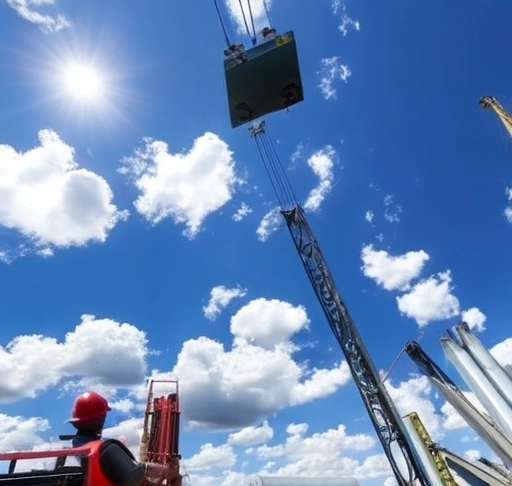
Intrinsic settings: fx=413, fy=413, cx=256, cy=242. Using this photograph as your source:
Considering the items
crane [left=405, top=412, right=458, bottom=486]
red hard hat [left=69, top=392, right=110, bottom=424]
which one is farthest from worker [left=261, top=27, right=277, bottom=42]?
crane [left=405, top=412, right=458, bottom=486]

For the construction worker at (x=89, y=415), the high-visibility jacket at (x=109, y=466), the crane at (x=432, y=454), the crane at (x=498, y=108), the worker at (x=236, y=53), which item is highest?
the crane at (x=498, y=108)

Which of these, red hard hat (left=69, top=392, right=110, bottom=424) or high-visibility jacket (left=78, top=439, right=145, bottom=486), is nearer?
high-visibility jacket (left=78, top=439, right=145, bottom=486)

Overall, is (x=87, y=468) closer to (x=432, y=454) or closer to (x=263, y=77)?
(x=263, y=77)

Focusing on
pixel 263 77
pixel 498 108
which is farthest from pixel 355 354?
pixel 498 108

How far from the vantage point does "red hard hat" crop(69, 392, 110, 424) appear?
398cm

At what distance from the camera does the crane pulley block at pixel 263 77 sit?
9719 millimetres

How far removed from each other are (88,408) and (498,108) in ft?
117

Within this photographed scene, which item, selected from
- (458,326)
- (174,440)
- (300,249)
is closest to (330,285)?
(300,249)

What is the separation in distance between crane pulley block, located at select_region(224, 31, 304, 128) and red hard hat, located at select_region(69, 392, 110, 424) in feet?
26.4

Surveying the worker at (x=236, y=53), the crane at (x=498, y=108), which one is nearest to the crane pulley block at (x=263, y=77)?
the worker at (x=236, y=53)

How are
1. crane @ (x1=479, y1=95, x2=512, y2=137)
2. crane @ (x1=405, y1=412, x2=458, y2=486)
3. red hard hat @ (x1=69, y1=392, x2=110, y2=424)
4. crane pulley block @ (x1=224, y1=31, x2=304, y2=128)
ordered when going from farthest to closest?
crane @ (x1=479, y1=95, x2=512, y2=137) < crane @ (x1=405, y1=412, x2=458, y2=486) < crane pulley block @ (x1=224, y1=31, x2=304, y2=128) < red hard hat @ (x1=69, y1=392, x2=110, y2=424)

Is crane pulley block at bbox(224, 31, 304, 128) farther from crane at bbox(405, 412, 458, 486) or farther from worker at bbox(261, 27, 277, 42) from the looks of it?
crane at bbox(405, 412, 458, 486)

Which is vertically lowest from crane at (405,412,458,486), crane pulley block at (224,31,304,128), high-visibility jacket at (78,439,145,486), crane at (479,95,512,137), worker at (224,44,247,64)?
high-visibility jacket at (78,439,145,486)

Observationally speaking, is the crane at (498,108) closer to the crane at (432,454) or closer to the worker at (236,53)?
the crane at (432,454)
